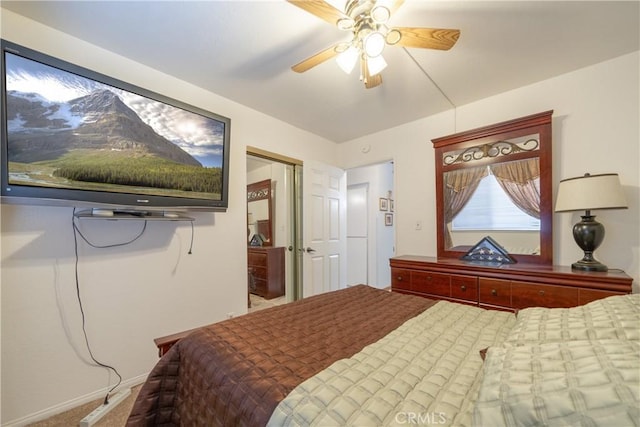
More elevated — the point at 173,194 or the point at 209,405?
the point at 173,194

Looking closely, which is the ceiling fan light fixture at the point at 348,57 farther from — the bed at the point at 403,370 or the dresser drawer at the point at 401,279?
the dresser drawer at the point at 401,279

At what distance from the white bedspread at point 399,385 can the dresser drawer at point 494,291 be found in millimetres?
1086

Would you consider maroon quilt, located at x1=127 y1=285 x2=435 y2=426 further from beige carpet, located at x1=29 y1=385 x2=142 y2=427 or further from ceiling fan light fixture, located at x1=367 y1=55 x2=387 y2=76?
ceiling fan light fixture, located at x1=367 y1=55 x2=387 y2=76

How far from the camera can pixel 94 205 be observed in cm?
167

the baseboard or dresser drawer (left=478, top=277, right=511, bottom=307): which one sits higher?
dresser drawer (left=478, top=277, right=511, bottom=307)

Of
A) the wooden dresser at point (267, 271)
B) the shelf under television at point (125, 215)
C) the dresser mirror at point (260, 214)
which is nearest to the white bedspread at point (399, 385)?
the shelf under television at point (125, 215)

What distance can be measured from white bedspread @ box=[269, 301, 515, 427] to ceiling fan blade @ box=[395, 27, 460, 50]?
1.46 m

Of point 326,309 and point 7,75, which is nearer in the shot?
point 7,75

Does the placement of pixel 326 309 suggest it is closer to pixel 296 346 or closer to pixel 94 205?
pixel 296 346

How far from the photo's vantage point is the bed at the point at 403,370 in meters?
0.53

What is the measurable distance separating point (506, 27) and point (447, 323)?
1.89m

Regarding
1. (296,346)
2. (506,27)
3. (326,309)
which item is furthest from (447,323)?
(506,27)

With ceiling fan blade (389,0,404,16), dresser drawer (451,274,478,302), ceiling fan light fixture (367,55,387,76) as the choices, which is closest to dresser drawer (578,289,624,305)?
dresser drawer (451,274,478,302)

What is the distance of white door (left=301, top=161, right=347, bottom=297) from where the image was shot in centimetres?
327
